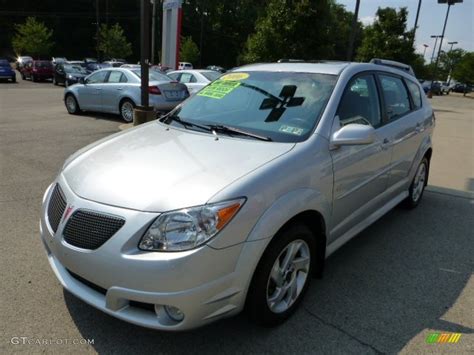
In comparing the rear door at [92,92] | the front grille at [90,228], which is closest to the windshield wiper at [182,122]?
the front grille at [90,228]

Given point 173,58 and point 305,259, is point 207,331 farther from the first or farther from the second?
point 173,58

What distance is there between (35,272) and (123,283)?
1.56 m

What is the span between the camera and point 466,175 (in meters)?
7.64

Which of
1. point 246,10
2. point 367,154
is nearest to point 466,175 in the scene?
point 367,154

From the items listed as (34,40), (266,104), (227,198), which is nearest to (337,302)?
(227,198)

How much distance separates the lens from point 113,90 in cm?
1200

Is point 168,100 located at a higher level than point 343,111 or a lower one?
lower

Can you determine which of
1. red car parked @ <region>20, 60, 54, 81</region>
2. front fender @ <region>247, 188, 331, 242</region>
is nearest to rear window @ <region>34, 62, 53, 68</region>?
red car parked @ <region>20, 60, 54, 81</region>

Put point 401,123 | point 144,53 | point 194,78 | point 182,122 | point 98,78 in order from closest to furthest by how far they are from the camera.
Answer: point 182,122
point 401,123
point 144,53
point 98,78
point 194,78

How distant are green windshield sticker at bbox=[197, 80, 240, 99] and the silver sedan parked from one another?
283 inches

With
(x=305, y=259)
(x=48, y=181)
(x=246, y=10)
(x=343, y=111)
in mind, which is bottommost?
(x=48, y=181)

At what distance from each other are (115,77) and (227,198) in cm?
1080

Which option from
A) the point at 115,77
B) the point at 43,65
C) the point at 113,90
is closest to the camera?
the point at 113,90

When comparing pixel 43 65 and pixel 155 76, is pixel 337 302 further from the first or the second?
pixel 43 65
